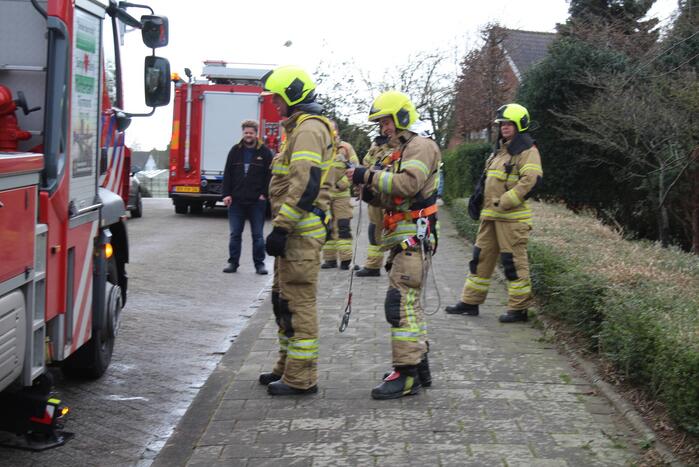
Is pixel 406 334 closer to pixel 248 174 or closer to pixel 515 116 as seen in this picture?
pixel 515 116

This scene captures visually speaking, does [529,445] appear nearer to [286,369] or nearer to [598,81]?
[286,369]

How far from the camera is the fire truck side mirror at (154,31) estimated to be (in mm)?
6789

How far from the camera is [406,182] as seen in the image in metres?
5.84

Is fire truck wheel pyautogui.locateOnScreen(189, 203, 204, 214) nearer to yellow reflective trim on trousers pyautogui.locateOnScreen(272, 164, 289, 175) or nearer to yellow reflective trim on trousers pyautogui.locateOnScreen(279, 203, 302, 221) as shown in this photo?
yellow reflective trim on trousers pyautogui.locateOnScreen(272, 164, 289, 175)

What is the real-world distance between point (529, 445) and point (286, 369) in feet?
5.53

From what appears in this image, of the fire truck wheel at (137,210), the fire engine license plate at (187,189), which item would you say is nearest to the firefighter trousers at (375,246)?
the fire engine license plate at (187,189)

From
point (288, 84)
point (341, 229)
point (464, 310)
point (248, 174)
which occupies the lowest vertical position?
point (464, 310)

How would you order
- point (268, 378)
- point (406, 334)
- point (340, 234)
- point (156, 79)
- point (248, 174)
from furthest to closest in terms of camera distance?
point (340, 234) → point (248, 174) → point (156, 79) → point (268, 378) → point (406, 334)

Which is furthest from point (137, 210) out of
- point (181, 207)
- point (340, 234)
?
point (340, 234)

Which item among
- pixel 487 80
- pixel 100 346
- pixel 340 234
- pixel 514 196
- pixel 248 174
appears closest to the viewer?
pixel 100 346

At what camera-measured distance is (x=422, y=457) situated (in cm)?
480

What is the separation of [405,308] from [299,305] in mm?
678

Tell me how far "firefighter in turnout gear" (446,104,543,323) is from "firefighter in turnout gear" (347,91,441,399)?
2256mm

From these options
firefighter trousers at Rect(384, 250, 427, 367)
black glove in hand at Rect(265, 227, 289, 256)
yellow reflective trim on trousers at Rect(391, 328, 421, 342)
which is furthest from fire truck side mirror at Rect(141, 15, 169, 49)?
yellow reflective trim on trousers at Rect(391, 328, 421, 342)
